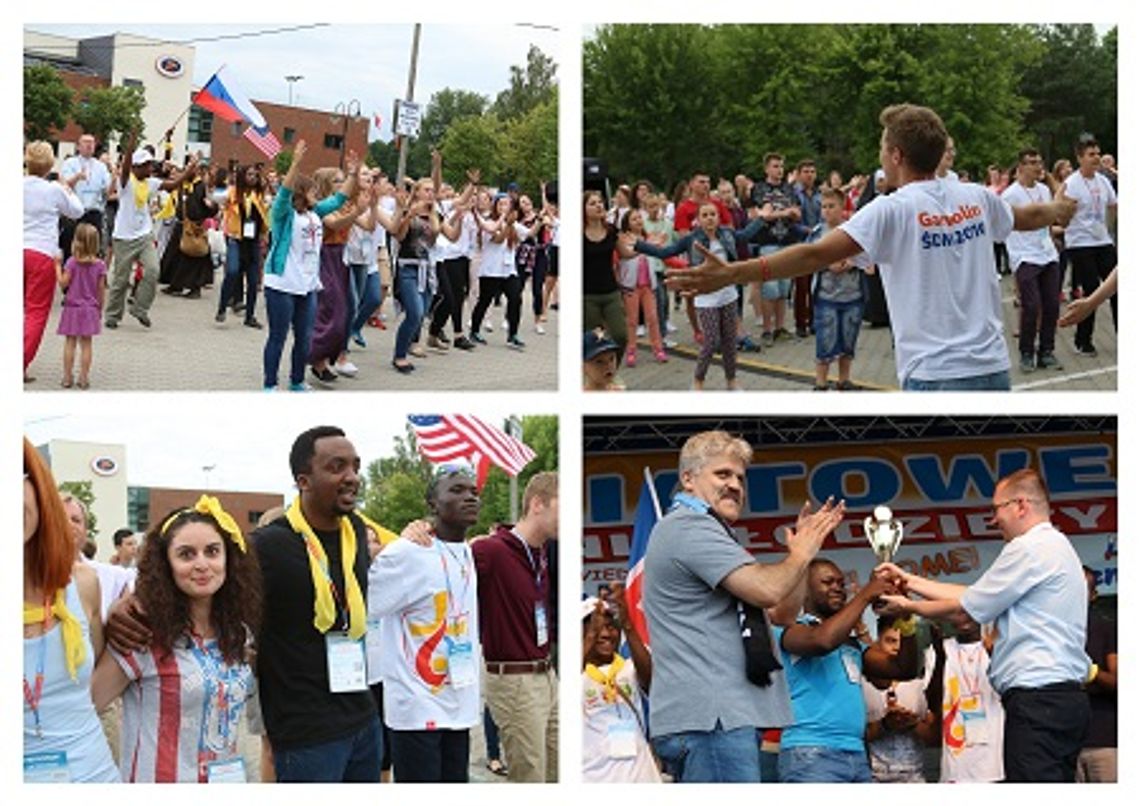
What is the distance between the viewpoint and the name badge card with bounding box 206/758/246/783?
14.9ft

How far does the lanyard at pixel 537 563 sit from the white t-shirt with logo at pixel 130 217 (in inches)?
180

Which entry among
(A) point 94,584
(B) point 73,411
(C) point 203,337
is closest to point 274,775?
(A) point 94,584

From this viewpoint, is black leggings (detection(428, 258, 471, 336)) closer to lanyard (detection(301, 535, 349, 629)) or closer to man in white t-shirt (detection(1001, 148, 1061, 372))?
man in white t-shirt (detection(1001, 148, 1061, 372))

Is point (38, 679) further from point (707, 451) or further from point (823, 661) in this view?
point (823, 661)

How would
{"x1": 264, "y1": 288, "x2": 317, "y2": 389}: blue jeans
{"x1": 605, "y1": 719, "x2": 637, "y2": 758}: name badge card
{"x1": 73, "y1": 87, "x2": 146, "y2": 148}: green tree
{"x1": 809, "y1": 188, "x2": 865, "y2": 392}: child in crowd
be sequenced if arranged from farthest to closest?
1. {"x1": 73, "y1": 87, "x2": 146, "y2": 148}: green tree
2. {"x1": 809, "y1": 188, "x2": 865, "y2": 392}: child in crowd
3. {"x1": 264, "y1": 288, "x2": 317, "y2": 389}: blue jeans
4. {"x1": 605, "y1": 719, "x2": 637, "y2": 758}: name badge card

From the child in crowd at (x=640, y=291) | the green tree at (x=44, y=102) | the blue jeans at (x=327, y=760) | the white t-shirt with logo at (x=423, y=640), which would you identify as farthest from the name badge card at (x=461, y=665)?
the child in crowd at (x=640, y=291)

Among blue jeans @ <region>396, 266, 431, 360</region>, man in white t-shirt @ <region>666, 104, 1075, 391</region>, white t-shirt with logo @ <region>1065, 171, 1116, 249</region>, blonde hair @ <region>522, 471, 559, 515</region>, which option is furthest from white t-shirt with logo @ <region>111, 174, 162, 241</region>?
white t-shirt with logo @ <region>1065, 171, 1116, 249</region>

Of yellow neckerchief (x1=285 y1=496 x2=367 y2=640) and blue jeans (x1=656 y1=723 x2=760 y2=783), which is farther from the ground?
yellow neckerchief (x1=285 y1=496 x2=367 y2=640)

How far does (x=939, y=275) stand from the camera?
4930 mm

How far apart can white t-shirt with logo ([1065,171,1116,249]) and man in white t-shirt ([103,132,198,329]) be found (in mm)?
5723

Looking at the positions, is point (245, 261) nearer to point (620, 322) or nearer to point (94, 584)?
point (620, 322)

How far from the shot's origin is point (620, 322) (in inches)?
328

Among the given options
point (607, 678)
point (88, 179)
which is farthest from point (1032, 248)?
point (88, 179)

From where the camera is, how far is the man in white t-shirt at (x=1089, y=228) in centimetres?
971
